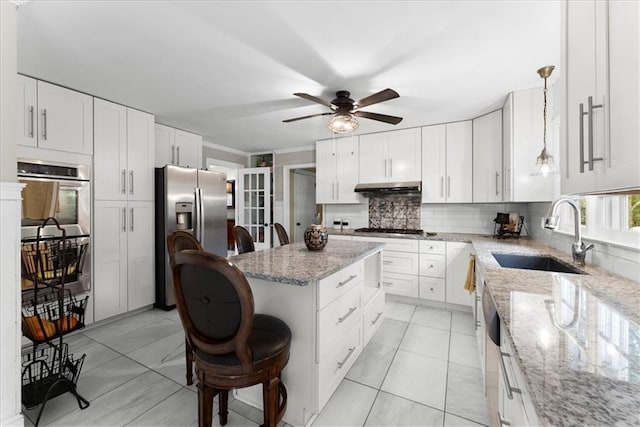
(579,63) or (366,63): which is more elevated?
(366,63)

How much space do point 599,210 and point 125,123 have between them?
450 cm

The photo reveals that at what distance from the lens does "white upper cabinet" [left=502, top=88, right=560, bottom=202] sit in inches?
102

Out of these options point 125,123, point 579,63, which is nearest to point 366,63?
point 579,63

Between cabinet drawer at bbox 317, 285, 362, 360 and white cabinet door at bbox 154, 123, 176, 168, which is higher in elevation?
white cabinet door at bbox 154, 123, 176, 168

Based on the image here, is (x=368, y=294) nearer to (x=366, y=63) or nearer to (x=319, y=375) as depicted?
(x=319, y=375)

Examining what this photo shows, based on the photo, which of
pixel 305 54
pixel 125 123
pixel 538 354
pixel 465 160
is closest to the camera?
pixel 538 354

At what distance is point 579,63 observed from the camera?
3.49 feet

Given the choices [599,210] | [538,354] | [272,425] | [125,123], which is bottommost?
[272,425]

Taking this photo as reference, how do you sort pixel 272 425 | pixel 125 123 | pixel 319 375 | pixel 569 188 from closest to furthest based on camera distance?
pixel 569 188, pixel 272 425, pixel 319 375, pixel 125 123

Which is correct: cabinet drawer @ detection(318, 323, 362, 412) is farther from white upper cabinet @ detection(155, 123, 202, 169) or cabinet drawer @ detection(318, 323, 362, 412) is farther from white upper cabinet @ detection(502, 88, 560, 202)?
white upper cabinet @ detection(155, 123, 202, 169)

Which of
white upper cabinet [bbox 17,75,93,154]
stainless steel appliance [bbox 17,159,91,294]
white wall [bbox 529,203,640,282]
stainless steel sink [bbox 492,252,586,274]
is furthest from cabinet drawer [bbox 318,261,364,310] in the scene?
white upper cabinet [bbox 17,75,93,154]

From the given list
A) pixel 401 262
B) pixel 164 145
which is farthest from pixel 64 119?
pixel 401 262

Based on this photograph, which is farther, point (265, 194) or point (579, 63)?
point (265, 194)

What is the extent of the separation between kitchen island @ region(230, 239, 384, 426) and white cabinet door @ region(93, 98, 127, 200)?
6.89ft
